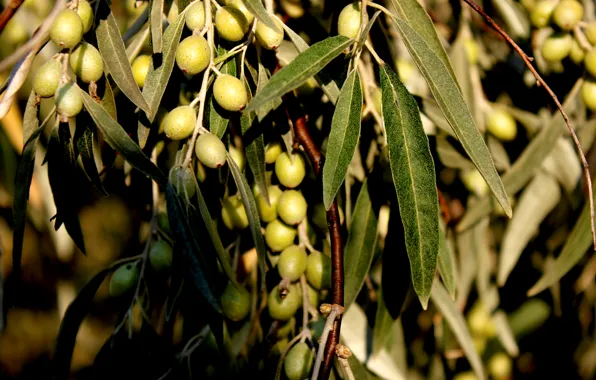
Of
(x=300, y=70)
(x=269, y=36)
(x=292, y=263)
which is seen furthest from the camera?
(x=292, y=263)

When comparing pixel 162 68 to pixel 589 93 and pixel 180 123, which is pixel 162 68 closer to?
pixel 180 123

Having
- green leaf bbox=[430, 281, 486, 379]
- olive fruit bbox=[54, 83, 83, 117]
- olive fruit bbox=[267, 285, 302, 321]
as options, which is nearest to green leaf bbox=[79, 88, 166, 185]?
olive fruit bbox=[54, 83, 83, 117]

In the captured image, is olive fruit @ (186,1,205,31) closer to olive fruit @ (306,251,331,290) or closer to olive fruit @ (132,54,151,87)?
olive fruit @ (132,54,151,87)

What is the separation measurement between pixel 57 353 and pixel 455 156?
682 millimetres

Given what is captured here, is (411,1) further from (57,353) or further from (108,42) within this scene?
(57,353)

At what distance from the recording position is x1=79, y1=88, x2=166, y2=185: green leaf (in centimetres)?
74

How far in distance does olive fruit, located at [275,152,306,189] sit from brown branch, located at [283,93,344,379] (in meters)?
0.03

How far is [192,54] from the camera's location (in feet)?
2.50

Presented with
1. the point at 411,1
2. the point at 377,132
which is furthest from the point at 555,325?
the point at 411,1

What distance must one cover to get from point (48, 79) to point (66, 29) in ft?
0.20

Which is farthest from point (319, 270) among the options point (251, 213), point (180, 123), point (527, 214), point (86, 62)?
point (527, 214)

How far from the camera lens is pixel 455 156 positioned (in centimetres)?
115

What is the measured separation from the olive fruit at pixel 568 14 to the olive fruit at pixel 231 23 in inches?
27.4

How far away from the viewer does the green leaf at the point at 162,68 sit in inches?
30.4
